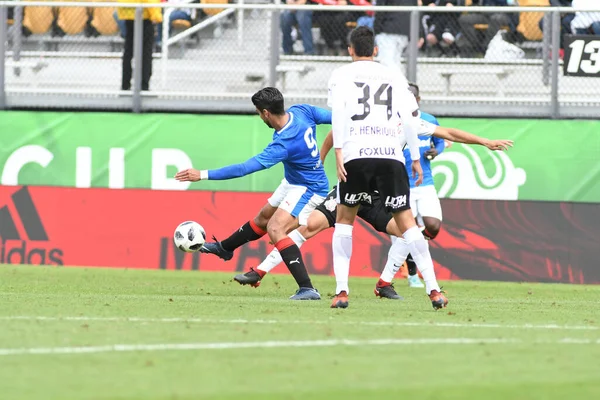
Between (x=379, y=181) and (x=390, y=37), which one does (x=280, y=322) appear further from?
(x=390, y=37)

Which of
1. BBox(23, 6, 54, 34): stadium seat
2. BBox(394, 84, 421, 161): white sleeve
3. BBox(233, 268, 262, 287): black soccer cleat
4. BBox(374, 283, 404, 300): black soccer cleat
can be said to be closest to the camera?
BBox(394, 84, 421, 161): white sleeve

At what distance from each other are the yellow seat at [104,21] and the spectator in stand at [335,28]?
3.15 meters

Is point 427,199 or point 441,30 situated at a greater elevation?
point 441,30

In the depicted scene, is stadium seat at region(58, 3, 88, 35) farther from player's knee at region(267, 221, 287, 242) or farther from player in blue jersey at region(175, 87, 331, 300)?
player's knee at region(267, 221, 287, 242)

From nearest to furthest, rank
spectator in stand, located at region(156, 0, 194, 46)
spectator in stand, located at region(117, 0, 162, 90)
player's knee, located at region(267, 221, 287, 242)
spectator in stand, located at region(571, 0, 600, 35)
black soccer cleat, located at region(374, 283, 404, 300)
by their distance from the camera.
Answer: player's knee, located at region(267, 221, 287, 242) < black soccer cleat, located at region(374, 283, 404, 300) < spectator in stand, located at region(571, 0, 600, 35) < spectator in stand, located at region(117, 0, 162, 90) < spectator in stand, located at region(156, 0, 194, 46)

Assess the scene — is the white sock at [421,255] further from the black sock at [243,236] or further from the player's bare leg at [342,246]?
the black sock at [243,236]

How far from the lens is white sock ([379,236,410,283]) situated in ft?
40.2

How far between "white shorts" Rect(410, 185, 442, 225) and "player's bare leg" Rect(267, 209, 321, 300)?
2.92 meters

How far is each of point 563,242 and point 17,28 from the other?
8715 mm

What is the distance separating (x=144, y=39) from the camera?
59.6 ft

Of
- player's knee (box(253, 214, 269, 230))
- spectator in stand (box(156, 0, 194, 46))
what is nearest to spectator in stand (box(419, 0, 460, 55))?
spectator in stand (box(156, 0, 194, 46))

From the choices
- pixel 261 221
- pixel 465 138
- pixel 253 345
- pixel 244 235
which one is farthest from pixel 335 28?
pixel 253 345

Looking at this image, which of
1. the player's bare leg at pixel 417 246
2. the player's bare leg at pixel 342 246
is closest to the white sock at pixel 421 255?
the player's bare leg at pixel 417 246

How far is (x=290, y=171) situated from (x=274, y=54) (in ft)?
20.2
